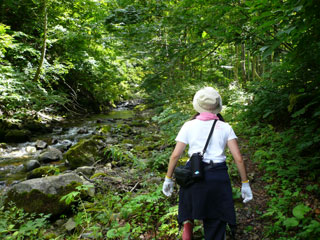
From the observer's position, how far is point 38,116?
14.1m

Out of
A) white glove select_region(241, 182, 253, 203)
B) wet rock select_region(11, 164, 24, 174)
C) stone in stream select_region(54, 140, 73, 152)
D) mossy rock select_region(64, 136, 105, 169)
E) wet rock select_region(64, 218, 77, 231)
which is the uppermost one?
white glove select_region(241, 182, 253, 203)

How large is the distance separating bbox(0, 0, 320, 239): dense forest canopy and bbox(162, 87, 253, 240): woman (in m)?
0.90

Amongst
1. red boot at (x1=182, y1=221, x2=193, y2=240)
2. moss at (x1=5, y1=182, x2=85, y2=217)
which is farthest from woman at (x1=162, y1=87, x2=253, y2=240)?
moss at (x1=5, y1=182, x2=85, y2=217)

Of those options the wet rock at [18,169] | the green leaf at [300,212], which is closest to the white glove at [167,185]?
the green leaf at [300,212]

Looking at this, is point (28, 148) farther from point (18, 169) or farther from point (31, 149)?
point (18, 169)

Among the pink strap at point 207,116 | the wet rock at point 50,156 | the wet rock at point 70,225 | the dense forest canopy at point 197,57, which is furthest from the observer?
the wet rock at point 50,156

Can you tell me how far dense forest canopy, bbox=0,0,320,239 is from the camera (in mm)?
3426

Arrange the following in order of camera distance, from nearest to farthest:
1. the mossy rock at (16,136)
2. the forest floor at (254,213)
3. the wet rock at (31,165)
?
the forest floor at (254,213)
the wet rock at (31,165)
the mossy rock at (16,136)

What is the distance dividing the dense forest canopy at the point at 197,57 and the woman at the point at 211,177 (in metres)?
0.90

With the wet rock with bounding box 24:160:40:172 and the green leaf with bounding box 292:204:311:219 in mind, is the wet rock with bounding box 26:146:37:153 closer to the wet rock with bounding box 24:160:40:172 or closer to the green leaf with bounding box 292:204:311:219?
the wet rock with bounding box 24:160:40:172

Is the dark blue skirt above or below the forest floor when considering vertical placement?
above

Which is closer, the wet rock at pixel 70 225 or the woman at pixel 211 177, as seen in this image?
the woman at pixel 211 177

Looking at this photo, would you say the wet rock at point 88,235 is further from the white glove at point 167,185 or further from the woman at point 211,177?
the woman at point 211,177

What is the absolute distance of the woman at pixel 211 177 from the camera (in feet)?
7.41
